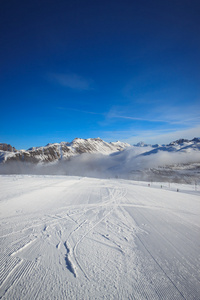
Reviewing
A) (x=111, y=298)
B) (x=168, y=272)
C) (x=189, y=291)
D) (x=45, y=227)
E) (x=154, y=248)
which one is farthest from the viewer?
(x=45, y=227)

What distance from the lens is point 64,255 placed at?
11.8 feet

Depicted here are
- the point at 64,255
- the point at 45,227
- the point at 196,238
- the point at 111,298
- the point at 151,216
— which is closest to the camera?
the point at 111,298

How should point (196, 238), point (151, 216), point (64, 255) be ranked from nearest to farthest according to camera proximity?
point (64, 255)
point (196, 238)
point (151, 216)

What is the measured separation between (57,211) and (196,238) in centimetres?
641

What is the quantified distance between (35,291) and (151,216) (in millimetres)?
5909

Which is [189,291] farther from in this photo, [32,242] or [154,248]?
[32,242]

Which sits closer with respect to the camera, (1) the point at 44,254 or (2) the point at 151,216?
(1) the point at 44,254

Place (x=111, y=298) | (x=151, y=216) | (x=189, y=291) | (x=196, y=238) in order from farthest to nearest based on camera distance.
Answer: (x=151, y=216) → (x=196, y=238) → (x=189, y=291) → (x=111, y=298)

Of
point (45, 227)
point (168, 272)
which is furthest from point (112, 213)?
point (168, 272)

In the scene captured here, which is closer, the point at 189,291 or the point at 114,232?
the point at 189,291

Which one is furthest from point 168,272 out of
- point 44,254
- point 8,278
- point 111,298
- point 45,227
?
point 45,227

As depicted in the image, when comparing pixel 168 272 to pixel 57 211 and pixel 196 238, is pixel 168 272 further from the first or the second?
pixel 57 211

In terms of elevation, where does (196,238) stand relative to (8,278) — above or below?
below

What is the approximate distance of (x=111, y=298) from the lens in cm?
250
